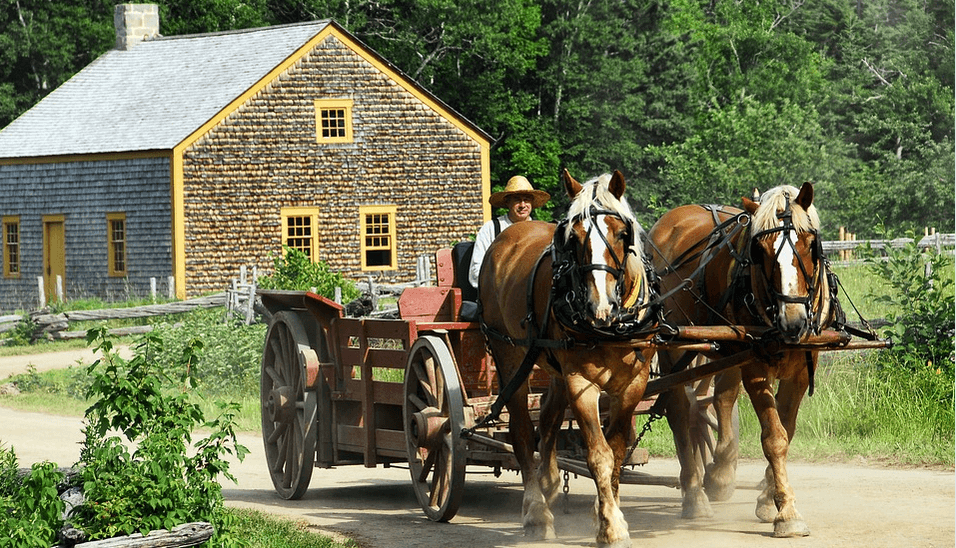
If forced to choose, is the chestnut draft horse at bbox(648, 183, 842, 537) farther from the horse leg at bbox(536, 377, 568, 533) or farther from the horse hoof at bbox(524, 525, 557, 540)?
the horse hoof at bbox(524, 525, 557, 540)

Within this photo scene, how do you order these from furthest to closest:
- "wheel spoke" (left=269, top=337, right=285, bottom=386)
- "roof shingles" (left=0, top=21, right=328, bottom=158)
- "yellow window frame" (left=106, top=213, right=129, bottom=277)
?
1. "yellow window frame" (left=106, top=213, right=129, bottom=277)
2. "roof shingles" (left=0, top=21, right=328, bottom=158)
3. "wheel spoke" (left=269, top=337, right=285, bottom=386)

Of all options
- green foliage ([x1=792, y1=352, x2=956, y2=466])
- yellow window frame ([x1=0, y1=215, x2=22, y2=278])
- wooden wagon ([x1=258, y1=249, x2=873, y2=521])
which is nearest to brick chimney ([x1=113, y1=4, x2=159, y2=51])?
yellow window frame ([x1=0, y1=215, x2=22, y2=278])

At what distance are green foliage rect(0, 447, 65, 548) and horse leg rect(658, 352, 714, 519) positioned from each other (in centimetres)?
398

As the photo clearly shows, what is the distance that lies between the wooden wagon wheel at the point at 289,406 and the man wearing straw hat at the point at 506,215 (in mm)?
1449

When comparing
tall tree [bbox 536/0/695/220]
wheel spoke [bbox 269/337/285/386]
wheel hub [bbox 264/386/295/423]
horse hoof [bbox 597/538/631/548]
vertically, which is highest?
tall tree [bbox 536/0/695/220]

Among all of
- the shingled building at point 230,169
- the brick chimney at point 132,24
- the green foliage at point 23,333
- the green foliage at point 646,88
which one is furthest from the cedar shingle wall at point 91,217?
the green foliage at point 646,88

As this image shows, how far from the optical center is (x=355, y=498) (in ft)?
35.1

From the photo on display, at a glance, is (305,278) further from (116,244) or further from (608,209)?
(608,209)

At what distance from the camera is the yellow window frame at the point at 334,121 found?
3366 centimetres

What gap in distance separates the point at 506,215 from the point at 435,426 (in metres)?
1.94

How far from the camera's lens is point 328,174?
33719 millimetres

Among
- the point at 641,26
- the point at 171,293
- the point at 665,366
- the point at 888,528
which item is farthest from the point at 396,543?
the point at 641,26

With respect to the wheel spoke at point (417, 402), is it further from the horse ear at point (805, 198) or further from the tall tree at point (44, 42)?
the tall tree at point (44, 42)

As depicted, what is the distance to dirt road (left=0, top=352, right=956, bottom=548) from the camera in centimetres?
803
